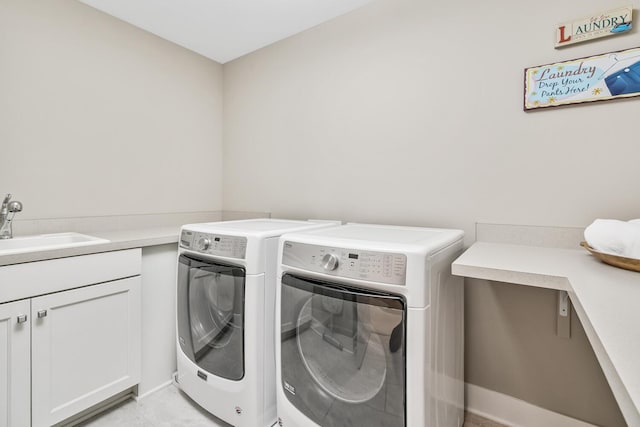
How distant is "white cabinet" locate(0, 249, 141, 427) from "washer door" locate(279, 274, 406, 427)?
0.93 meters

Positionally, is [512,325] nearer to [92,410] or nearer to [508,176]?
[508,176]

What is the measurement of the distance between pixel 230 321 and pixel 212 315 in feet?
0.50

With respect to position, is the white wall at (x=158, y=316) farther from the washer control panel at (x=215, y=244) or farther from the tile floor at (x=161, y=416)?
the washer control panel at (x=215, y=244)

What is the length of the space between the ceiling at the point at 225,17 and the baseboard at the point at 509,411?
239 centimetres

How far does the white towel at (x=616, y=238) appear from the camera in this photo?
0.99 meters

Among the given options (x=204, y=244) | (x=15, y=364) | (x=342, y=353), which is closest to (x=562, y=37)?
(x=342, y=353)

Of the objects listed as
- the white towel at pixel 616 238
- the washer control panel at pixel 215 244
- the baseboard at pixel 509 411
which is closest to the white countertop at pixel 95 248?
the washer control panel at pixel 215 244

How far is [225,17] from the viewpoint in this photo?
83.4 inches

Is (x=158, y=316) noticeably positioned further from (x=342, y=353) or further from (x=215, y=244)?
(x=342, y=353)

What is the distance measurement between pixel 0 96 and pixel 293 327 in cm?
201

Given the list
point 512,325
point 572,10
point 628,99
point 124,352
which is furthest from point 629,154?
point 124,352

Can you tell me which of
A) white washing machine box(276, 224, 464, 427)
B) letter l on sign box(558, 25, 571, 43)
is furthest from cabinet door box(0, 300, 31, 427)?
letter l on sign box(558, 25, 571, 43)

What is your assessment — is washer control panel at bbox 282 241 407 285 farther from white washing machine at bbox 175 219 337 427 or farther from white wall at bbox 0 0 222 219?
white wall at bbox 0 0 222 219

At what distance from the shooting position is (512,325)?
1.56m
